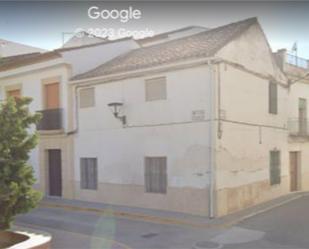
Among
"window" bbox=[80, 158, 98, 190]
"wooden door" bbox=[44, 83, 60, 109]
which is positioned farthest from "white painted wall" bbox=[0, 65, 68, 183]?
"window" bbox=[80, 158, 98, 190]

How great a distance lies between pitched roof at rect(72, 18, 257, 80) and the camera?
11269 mm

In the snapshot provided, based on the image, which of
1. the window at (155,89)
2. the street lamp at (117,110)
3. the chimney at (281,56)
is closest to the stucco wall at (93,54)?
the street lamp at (117,110)

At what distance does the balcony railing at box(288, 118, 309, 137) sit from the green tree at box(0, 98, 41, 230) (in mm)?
12192

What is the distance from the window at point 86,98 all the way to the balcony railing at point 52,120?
3.48 ft

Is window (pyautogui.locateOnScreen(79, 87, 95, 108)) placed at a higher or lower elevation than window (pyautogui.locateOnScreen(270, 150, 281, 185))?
higher

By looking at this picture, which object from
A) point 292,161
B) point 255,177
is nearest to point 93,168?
point 255,177

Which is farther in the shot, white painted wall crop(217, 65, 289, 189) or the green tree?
white painted wall crop(217, 65, 289, 189)

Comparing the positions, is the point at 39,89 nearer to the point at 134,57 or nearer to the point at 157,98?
the point at 134,57

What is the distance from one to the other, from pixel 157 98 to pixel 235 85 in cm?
255

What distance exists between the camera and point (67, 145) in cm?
1448

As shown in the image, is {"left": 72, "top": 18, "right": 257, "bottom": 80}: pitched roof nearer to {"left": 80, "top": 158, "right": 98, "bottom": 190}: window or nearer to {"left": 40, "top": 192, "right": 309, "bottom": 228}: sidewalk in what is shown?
{"left": 80, "top": 158, "right": 98, "bottom": 190}: window

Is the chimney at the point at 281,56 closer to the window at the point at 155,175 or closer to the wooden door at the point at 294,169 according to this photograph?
the wooden door at the point at 294,169

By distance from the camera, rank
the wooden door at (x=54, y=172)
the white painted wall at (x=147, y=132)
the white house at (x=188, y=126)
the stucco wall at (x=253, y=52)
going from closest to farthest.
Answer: the white house at (x=188, y=126), the white painted wall at (x=147, y=132), the stucco wall at (x=253, y=52), the wooden door at (x=54, y=172)

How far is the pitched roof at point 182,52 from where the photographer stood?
1127cm
